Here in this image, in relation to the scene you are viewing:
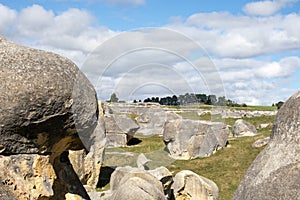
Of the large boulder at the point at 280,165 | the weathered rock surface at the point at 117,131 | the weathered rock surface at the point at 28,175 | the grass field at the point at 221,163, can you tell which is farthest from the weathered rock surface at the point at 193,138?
the large boulder at the point at 280,165

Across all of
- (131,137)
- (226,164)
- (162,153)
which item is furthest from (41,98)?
(131,137)

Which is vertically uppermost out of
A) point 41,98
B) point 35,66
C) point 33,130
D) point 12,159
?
point 35,66

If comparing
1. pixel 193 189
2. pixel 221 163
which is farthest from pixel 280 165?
pixel 221 163

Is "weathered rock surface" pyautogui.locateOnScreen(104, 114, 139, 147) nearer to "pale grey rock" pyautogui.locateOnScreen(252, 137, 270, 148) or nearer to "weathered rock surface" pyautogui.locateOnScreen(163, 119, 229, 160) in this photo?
"weathered rock surface" pyautogui.locateOnScreen(163, 119, 229, 160)

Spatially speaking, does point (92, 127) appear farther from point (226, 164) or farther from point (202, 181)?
point (226, 164)

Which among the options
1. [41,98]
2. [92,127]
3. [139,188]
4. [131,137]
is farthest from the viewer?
[131,137]

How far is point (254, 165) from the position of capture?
488cm

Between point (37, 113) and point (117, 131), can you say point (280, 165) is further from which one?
point (117, 131)

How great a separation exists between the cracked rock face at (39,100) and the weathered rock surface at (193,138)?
60.2 feet

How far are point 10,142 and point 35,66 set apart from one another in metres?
1.04

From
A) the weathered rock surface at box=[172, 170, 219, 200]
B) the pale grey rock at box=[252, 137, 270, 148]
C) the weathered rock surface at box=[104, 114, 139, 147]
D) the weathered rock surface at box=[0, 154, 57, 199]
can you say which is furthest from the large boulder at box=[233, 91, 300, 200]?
the weathered rock surface at box=[104, 114, 139, 147]

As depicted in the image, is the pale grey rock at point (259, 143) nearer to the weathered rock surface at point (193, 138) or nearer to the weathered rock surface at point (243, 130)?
the weathered rock surface at point (193, 138)

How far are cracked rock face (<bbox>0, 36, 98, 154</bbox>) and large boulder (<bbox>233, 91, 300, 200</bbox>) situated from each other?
2525 mm

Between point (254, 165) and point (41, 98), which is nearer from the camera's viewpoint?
point (254, 165)
